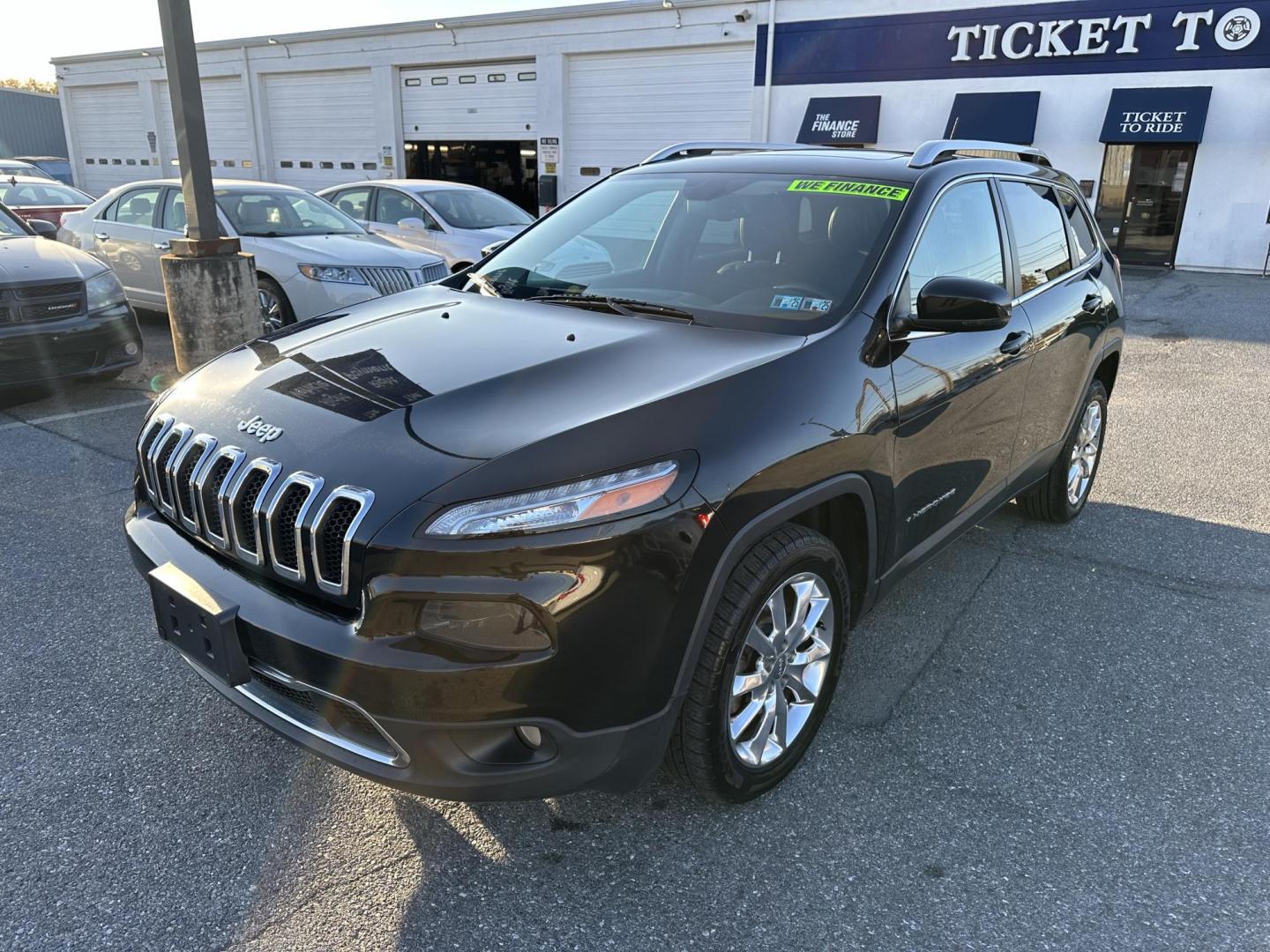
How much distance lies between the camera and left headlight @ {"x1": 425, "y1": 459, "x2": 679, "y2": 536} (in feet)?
6.34

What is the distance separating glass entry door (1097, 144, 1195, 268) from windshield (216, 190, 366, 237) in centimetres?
1532

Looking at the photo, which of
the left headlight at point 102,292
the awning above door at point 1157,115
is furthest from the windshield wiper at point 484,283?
the awning above door at point 1157,115

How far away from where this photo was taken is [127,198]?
358 inches

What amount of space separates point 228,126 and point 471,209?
2275 cm

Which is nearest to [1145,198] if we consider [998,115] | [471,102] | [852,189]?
[998,115]

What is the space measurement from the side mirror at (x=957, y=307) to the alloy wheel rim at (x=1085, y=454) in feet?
6.66

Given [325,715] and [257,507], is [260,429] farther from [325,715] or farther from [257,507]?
[325,715]

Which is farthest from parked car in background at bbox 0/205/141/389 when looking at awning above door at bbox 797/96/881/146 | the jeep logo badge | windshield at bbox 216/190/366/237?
awning above door at bbox 797/96/881/146

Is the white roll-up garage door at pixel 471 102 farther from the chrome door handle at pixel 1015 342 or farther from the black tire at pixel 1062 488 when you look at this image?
the chrome door handle at pixel 1015 342

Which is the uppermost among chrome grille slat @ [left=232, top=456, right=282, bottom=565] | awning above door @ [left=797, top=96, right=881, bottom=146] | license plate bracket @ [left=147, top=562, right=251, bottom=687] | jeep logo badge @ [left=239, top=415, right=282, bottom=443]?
awning above door @ [left=797, top=96, right=881, bottom=146]

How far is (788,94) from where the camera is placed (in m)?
20.8

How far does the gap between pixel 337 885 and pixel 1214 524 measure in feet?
15.3

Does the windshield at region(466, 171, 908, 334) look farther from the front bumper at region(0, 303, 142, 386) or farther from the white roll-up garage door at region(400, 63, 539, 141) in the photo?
the white roll-up garage door at region(400, 63, 539, 141)

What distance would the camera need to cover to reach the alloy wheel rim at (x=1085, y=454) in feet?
15.1
